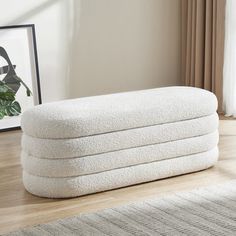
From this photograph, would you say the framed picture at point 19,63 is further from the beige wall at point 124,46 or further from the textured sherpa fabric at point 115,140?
the textured sherpa fabric at point 115,140

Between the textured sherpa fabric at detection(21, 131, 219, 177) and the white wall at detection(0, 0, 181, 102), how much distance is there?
5.53 feet

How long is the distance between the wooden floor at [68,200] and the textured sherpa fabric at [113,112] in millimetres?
326

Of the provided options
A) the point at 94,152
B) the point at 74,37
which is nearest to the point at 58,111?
the point at 94,152

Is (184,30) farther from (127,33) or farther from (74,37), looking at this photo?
(74,37)

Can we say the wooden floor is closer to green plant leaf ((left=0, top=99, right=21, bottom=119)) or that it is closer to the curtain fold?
green plant leaf ((left=0, top=99, right=21, bottom=119))

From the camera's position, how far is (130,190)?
9.84 ft

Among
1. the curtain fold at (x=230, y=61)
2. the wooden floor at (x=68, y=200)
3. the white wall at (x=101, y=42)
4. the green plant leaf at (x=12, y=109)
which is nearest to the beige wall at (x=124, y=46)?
the white wall at (x=101, y=42)

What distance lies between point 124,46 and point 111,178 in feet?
6.83

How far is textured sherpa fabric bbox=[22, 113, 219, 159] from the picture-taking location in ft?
9.21

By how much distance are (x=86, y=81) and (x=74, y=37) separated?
36cm

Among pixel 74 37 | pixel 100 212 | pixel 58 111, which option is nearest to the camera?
pixel 100 212

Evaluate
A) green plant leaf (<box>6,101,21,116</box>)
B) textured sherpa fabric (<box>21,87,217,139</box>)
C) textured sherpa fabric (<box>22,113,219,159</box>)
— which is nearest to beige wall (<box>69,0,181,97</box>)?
textured sherpa fabric (<box>21,87,217,139</box>)

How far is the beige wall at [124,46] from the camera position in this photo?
15.3 feet

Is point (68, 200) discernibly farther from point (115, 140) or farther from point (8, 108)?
point (8, 108)
